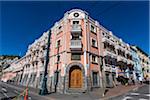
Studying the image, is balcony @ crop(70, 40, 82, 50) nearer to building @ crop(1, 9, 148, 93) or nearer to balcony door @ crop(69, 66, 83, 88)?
building @ crop(1, 9, 148, 93)

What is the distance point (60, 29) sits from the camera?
72.7 feet

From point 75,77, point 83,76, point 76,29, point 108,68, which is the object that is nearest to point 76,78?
point 75,77

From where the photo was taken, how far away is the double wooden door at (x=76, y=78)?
58.2ft

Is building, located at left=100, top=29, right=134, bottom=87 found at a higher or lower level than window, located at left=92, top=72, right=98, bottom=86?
higher

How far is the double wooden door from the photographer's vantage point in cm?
1773

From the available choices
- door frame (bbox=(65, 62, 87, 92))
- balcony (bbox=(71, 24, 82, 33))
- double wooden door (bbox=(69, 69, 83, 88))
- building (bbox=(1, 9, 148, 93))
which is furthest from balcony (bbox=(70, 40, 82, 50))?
double wooden door (bbox=(69, 69, 83, 88))

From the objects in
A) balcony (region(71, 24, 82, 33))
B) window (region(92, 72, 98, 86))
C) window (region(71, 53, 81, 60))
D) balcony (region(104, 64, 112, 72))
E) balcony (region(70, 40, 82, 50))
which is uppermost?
balcony (region(71, 24, 82, 33))

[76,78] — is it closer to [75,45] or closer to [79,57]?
[79,57]

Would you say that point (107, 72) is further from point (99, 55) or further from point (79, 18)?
point (79, 18)

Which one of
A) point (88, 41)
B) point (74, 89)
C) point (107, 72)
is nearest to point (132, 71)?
point (107, 72)

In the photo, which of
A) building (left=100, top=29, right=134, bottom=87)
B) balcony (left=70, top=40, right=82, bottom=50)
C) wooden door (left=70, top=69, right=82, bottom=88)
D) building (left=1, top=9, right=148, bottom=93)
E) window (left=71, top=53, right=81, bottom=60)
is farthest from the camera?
building (left=100, top=29, right=134, bottom=87)

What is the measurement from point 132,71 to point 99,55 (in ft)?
53.1

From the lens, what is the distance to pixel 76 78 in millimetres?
18047

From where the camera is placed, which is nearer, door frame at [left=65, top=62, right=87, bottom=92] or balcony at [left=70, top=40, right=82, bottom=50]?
door frame at [left=65, top=62, right=87, bottom=92]
